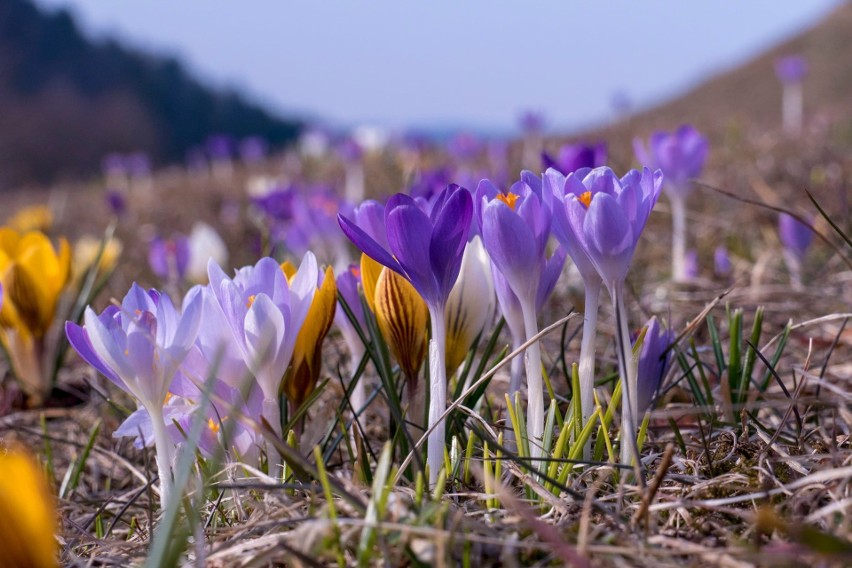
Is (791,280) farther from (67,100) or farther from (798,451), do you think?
(67,100)

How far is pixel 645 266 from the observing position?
3377 mm

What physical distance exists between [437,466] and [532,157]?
4696mm

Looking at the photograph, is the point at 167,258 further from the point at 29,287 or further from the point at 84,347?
the point at 84,347

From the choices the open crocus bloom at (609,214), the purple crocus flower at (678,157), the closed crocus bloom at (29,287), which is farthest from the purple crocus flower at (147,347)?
the purple crocus flower at (678,157)

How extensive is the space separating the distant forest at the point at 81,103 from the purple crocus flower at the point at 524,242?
Result: 2729 cm

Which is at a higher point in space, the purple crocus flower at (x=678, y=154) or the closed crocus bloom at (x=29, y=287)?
the purple crocus flower at (x=678, y=154)

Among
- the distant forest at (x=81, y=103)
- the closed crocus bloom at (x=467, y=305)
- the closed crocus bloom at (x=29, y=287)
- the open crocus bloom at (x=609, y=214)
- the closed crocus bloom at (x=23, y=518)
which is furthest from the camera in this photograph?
the distant forest at (x=81, y=103)

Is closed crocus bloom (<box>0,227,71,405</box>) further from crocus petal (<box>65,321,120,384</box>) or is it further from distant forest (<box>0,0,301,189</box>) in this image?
distant forest (<box>0,0,301,189</box>)

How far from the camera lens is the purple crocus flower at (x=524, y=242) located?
37.9 inches

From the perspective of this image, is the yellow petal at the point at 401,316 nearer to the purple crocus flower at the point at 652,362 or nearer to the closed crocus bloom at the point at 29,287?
the purple crocus flower at the point at 652,362

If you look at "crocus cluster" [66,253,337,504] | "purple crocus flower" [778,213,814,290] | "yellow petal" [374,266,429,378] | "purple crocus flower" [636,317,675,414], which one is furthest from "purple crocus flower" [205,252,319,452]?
"purple crocus flower" [778,213,814,290]

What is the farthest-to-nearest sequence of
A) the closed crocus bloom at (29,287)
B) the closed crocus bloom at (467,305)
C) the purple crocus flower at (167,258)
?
1. the purple crocus flower at (167,258)
2. the closed crocus bloom at (29,287)
3. the closed crocus bloom at (467,305)

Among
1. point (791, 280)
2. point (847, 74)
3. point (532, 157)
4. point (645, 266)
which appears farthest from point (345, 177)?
point (847, 74)

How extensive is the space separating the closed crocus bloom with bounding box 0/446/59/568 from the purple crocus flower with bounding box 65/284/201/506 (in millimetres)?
371
